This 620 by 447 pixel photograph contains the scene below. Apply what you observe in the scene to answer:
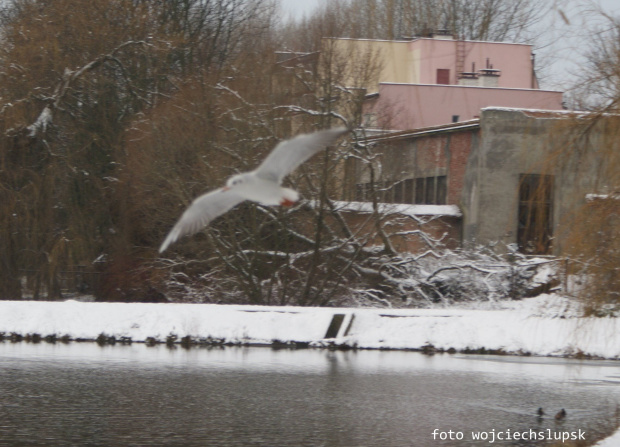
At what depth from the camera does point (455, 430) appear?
14422 mm

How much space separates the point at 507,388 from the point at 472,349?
6.31m

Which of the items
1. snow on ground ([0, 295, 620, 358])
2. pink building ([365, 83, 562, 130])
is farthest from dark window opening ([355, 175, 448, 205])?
snow on ground ([0, 295, 620, 358])

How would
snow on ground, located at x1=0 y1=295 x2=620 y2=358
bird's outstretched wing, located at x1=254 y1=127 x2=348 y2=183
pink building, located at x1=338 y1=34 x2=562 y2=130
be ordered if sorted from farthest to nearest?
→ 1. pink building, located at x1=338 y1=34 x2=562 y2=130
2. snow on ground, located at x1=0 y1=295 x2=620 y2=358
3. bird's outstretched wing, located at x1=254 y1=127 x2=348 y2=183

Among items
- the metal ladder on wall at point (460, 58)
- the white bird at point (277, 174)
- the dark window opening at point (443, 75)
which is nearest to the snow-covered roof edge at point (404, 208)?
the dark window opening at point (443, 75)

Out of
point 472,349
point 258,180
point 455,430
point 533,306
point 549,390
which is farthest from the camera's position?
point 533,306

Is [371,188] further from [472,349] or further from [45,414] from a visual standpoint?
[45,414]

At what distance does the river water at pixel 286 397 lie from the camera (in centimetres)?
1380

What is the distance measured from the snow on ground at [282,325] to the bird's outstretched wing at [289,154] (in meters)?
15.0

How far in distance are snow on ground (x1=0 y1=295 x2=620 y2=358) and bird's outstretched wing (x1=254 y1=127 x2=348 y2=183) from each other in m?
15.0

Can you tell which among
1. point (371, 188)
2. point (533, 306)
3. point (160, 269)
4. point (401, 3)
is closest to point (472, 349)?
point (533, 306)

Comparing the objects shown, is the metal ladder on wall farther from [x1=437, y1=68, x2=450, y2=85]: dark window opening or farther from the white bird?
the white bird

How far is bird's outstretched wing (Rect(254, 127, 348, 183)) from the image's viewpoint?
9805 millimetres

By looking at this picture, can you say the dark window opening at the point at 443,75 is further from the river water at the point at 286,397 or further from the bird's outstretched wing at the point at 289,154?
the bird's outstretched wing at the point at 289,154

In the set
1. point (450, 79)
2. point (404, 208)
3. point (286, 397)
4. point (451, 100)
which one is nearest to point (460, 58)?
point (450, 79)
